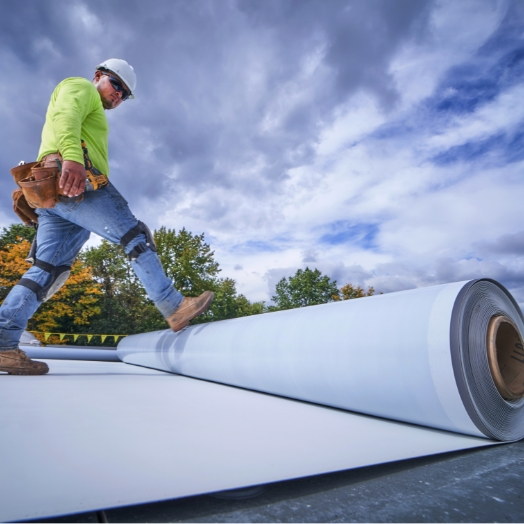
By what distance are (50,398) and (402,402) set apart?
62.0 inches

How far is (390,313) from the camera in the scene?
145cm

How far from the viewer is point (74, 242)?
8.72 ft

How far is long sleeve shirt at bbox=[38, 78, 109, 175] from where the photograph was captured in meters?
2.16

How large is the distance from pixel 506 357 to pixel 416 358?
0.45 metres

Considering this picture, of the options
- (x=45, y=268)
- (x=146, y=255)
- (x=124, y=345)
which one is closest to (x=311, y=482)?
(x=146, y=255)

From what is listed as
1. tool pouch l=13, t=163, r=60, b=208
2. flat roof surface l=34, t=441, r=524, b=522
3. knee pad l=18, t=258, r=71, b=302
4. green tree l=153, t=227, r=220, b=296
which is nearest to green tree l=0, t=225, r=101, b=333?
green tree l=153, t=227, r=220, b=296

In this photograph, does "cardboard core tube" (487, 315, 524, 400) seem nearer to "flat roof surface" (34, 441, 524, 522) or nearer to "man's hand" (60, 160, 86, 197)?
"flat roof surface" (34, 441, 524, 522)

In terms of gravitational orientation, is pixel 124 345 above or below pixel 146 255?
below

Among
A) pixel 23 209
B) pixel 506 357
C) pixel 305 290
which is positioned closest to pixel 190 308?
pixel 23 209

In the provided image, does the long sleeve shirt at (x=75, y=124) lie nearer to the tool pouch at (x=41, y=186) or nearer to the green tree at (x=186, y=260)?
the tool pouch at (x=41, y=186)

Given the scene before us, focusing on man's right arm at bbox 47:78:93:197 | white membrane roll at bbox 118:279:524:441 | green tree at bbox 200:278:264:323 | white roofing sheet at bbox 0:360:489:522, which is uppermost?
green tree at bbox 200:278:264:323

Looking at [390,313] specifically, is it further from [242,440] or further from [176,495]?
[176,495]

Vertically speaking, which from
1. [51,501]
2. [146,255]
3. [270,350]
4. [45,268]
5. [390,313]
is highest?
[146,255]

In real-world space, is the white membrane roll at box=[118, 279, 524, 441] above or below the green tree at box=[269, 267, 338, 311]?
below
